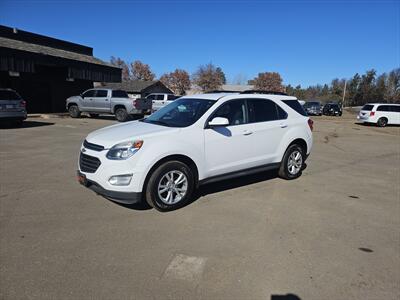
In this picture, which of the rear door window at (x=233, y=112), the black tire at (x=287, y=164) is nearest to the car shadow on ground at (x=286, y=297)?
the rear door window at (x=233, y=112)

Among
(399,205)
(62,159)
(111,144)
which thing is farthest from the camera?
(62,159)

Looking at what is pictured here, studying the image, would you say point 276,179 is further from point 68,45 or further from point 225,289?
point 68,45

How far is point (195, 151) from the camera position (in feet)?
17.8

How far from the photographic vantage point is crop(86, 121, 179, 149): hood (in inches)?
198

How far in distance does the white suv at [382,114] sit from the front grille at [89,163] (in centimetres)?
2627

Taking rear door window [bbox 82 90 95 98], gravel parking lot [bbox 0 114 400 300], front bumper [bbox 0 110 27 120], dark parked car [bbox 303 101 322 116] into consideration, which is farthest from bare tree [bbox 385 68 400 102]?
gravel parking lot [bbox 0 114 400 300]

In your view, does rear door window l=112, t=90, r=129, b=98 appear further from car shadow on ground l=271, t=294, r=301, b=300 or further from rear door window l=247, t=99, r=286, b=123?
car shadow on ground l=271, t=294, r=301, b=300

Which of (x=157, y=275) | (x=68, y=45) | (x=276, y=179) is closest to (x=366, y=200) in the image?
(x=276, y=179)

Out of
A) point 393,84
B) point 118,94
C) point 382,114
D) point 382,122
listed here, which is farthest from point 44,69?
point 393,84

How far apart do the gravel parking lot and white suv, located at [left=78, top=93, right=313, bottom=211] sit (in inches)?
15.7

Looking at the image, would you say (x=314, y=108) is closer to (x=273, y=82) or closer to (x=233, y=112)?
(x=233, y=112)

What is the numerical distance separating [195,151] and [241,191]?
4.97 feet

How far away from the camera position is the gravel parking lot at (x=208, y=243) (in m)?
3.30

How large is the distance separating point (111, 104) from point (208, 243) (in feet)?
61.3
